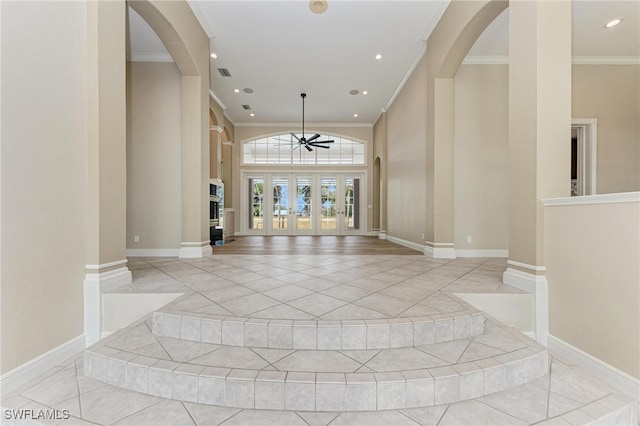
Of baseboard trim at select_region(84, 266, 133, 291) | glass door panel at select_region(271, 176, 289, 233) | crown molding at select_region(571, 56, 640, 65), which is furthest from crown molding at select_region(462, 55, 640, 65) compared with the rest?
glass door panel at select_region(271, 176, 289, 233)

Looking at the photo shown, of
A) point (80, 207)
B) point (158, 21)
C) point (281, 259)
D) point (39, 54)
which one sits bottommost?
point (281, 259)

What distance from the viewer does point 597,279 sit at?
1.91 m

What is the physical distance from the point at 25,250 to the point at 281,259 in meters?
2.71

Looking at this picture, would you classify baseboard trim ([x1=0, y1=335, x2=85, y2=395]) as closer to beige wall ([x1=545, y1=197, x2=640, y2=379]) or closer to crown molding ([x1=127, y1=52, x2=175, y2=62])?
beige wall ([x1=545, y1=197, x2=640, y2=379])

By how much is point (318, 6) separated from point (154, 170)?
3.40m

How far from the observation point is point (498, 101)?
176 inches

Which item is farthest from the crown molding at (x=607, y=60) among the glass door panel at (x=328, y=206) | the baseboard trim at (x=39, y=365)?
the baseboard trim at (x=39, y=365)

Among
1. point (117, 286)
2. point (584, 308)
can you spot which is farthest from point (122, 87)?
point (584, 308)

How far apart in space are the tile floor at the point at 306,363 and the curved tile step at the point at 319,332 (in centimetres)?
6

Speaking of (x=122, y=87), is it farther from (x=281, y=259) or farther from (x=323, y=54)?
(x=323, y=54)

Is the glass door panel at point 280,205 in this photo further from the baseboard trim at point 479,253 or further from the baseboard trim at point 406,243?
the baseboard trim at point 479,253

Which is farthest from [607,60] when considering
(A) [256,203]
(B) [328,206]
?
(A) [256,203]

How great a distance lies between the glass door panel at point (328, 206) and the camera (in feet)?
29.9

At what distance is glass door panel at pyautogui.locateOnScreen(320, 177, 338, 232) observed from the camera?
29.9 feet
